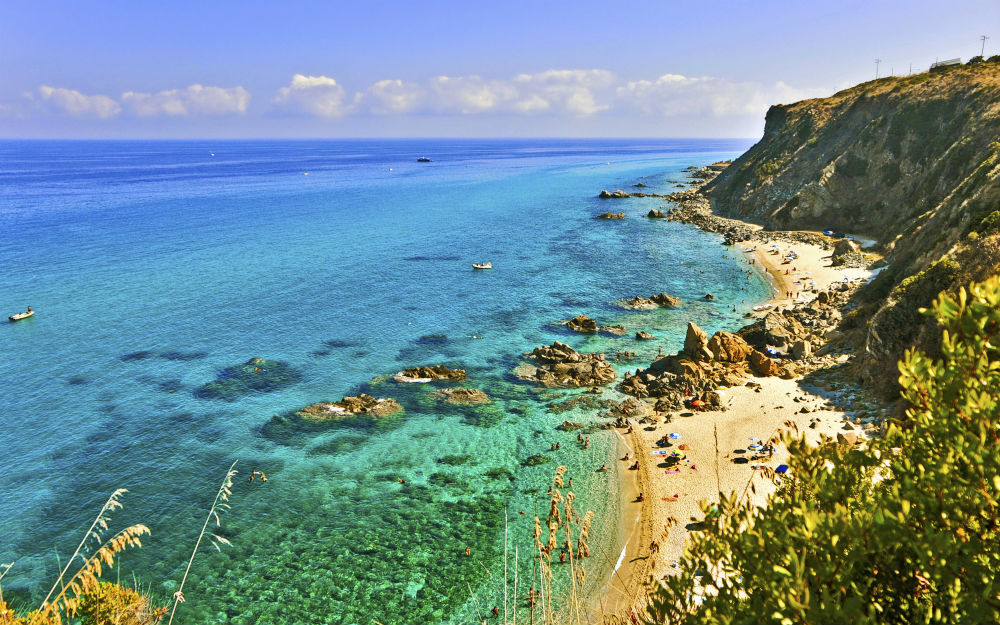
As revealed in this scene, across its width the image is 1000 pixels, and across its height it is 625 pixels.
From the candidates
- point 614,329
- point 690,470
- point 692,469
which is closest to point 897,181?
point 614,329

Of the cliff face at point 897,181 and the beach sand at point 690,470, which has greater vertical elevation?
the cliff face at point 897,181

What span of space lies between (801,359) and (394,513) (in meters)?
33.6

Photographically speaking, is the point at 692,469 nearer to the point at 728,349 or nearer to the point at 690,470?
the point at 690,470

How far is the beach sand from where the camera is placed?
25047mm

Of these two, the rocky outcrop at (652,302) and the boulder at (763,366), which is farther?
the rocky outcrop at (652,302)

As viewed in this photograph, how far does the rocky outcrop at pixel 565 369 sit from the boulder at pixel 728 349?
26.7ft

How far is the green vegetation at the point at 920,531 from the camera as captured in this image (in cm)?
702

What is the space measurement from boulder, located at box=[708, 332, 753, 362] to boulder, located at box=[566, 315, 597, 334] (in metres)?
13.3

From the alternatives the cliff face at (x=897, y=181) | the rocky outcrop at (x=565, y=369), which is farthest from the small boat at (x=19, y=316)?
the cliff face at (x=897, y=181)

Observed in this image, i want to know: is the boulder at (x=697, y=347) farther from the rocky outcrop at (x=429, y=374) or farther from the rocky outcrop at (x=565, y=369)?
the rocky outcrop at (x=429, y=374)

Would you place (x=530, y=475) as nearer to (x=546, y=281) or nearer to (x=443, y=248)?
(x=546, y=281)

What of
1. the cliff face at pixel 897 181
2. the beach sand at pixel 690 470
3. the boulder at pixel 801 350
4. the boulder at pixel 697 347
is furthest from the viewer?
the boulder at pixel 801 350

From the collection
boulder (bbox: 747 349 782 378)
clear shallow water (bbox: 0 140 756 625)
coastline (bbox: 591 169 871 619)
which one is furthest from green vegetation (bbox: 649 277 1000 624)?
boulder (bbox: 747 349 782 378)

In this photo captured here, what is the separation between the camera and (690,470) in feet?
104
